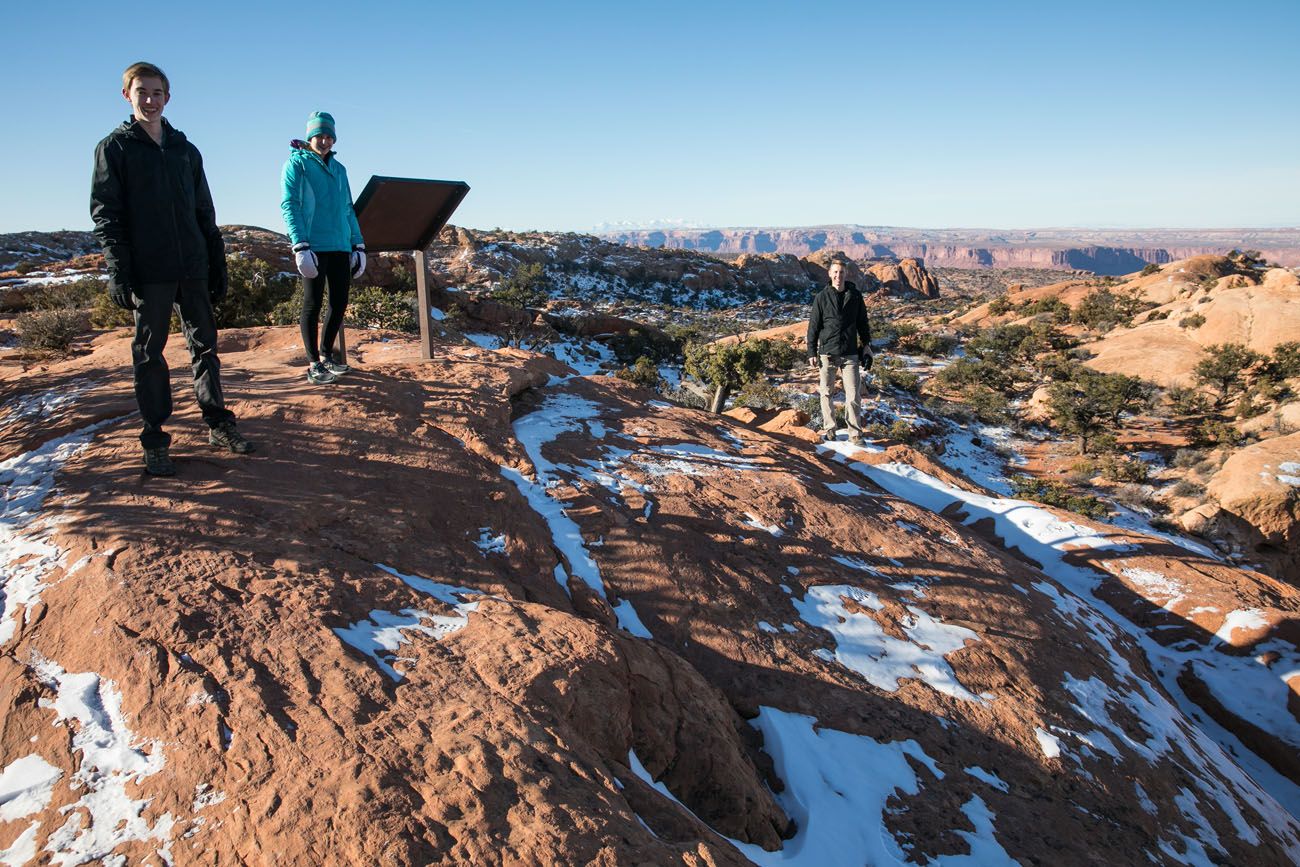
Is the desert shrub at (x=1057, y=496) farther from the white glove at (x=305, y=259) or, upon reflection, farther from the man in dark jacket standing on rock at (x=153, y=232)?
the man in dark jacket standing on rock at (x=153, y=232)

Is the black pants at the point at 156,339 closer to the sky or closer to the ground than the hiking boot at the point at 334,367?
closer to the sky

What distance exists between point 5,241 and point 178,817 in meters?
47.4

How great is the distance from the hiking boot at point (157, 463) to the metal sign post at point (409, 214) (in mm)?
2129

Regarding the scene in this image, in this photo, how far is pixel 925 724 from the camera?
3686 mm

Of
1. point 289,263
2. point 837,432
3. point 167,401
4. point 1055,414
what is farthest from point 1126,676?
point 289,263

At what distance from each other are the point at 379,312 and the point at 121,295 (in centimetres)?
955

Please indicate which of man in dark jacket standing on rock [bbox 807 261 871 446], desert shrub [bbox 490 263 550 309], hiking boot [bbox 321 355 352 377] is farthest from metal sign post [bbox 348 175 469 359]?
desert shrub [bbox 490 263 550 309]

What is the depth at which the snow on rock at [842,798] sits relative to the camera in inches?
113

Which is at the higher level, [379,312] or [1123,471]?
[379,312]

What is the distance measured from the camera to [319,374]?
4988 mm

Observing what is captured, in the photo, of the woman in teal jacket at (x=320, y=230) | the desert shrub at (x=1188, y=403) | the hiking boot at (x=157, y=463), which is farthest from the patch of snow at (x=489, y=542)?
the desert shrub at (x=1188, y=403)

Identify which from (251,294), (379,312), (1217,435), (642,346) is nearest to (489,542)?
(379,312)

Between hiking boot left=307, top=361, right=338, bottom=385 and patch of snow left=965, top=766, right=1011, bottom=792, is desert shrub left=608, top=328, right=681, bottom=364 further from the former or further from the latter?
patch of snow left=965, top=766, right=1011, bottom=792

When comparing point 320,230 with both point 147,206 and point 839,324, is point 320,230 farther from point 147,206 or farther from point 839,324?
point 839,324
